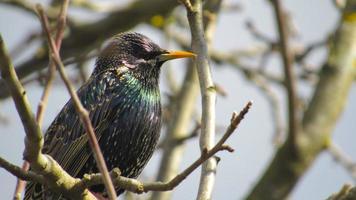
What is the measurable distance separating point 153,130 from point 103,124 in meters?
0.34

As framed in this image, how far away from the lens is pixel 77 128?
5352 mm

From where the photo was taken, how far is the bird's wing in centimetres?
522

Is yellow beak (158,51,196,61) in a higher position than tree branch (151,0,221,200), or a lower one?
higher

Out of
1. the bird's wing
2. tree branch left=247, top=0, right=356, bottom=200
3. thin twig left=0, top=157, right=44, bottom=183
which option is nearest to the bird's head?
the bird's wing

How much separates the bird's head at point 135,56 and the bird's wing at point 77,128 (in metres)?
0.23

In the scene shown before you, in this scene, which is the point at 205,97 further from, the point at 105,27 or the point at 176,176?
the point at 105,27

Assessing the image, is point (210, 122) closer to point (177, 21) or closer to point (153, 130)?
point (153, 130)

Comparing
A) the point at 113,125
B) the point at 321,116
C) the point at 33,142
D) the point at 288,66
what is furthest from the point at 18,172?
the point at 321,116

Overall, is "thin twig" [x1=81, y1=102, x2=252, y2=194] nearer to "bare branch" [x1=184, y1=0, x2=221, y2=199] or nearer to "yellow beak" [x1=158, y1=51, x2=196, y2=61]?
"bare branch" [x1=184, y1=0, x2=221, y2=199]

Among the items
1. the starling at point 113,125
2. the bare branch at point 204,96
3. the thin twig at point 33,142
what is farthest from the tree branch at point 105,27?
the thin twig at point 33,142

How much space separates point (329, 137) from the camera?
5.59m

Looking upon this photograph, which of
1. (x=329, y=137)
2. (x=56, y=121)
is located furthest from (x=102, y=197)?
(x=329, y=137)

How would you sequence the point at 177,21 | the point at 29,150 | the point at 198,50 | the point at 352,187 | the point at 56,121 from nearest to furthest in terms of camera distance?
the point at 29,150 < the point at 352,187 < the point at 198,50 < the point at 56,121 < the point at 177,21

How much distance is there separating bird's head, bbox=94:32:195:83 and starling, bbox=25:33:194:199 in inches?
0.9
